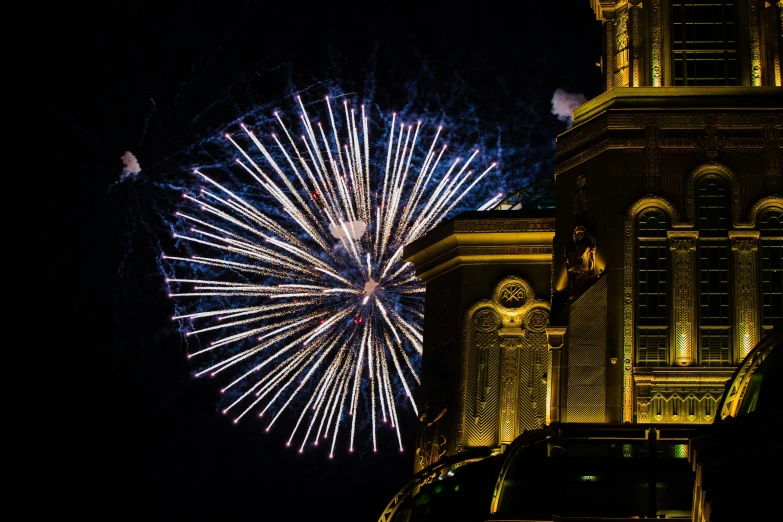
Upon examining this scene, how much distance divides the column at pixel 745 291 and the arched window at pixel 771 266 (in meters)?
0.32

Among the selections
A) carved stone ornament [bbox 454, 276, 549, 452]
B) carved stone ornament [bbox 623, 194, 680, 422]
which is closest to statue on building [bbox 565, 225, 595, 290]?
carved stone ornament [bbox 623, 194, 680, 422]

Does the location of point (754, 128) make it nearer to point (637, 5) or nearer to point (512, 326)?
point (637, 5)

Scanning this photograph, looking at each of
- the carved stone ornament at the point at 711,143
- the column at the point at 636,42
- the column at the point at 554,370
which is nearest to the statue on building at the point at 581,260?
the column at the point at 554,370

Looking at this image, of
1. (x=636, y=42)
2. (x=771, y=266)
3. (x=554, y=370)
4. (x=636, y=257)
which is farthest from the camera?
(x=636, y=42)

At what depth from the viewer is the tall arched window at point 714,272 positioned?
5388cm

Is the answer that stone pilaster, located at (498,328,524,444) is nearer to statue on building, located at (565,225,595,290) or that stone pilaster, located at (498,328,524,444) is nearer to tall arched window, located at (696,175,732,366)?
statue on building, located at (565,225,595,290)

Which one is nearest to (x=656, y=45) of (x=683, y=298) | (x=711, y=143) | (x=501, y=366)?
(x=711, y=143)

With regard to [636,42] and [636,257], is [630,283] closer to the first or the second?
[636,257]

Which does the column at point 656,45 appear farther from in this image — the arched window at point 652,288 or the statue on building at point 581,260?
the statue on building at point 581,260

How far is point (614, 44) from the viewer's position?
61.6 meters

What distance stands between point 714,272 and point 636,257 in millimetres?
2797

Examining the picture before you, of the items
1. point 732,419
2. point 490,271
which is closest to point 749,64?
point 490,271

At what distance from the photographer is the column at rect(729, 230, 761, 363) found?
5381cm

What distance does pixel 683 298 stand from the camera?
54.7 m
